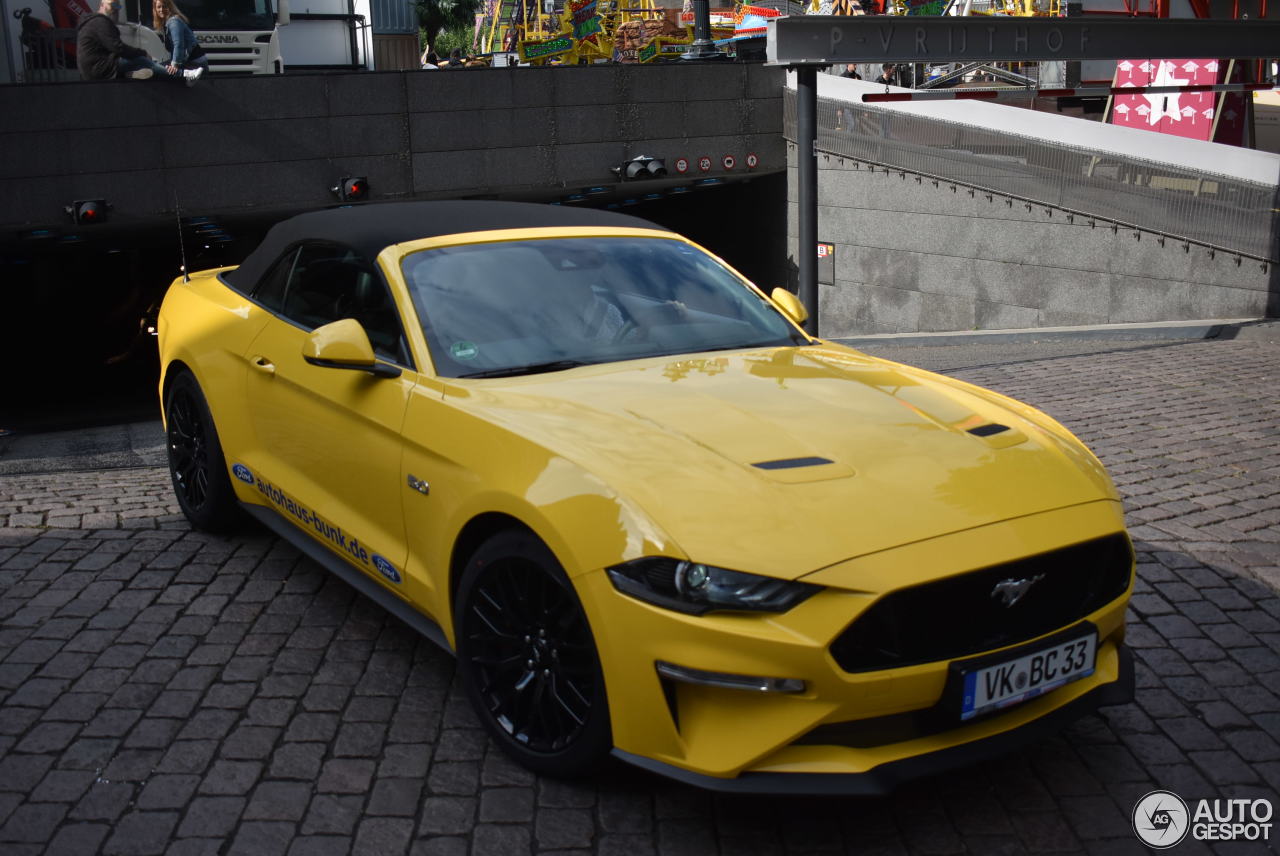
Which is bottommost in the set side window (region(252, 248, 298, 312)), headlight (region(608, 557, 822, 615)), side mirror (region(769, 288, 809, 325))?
headlight (region(608, 557, 822, 615))

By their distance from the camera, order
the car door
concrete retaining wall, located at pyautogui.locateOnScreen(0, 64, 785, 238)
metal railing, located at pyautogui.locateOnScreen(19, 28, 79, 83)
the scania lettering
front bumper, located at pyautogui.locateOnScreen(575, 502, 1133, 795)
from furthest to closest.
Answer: the scania lettering, metal railing, located at pyautogui.locateOnScreen(19, 28, 79, 83), concrete retaining wall, located at pyautogui.locateOnScreen(0, 64, 785, 238), the car door, front bumper, located at pyautogui.locateOnScreen(575, 502, 1133, 795)

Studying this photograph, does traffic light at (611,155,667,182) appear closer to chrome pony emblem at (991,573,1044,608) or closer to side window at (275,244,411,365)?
side window at (275,244,411,365)

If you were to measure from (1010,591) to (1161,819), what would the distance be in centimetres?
80

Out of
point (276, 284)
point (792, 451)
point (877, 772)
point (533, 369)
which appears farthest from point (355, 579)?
point (877, 772)

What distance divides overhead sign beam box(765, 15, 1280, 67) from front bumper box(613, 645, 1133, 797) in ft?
19.9

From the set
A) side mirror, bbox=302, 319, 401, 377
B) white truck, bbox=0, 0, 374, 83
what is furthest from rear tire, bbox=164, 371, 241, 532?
white truck, bbox=0, 0, 374, 83

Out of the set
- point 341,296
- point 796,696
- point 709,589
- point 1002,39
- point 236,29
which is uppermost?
point 236,29

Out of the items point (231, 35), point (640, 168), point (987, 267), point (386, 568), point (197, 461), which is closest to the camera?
point (386, 568)

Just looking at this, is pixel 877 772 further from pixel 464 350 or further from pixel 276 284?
pixel 276 284

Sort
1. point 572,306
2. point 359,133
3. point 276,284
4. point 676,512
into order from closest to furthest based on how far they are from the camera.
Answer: point 676,512
point 572,306
point 276,284
point 359,133

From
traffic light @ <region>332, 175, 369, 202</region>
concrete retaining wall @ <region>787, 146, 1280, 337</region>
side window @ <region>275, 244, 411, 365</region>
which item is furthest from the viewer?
traffic light @ <region>332, 175, 369, 202</region>

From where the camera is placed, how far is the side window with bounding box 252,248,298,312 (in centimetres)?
512

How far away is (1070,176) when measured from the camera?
12836 millimetres

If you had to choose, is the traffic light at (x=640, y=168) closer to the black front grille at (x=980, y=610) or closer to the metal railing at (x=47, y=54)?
the metal railing at (x=47, y=54)
